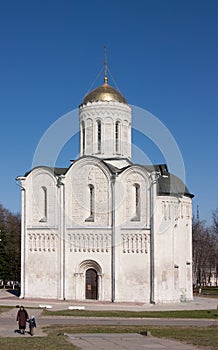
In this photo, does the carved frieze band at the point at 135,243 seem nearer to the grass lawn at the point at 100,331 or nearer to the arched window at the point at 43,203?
the arched window at the point at 43,203

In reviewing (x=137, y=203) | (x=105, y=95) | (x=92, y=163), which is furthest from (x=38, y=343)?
(x=105, y=95)

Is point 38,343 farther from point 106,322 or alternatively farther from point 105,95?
point 105,95

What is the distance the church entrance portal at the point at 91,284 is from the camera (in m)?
43.7

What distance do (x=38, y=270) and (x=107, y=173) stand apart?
8776mm

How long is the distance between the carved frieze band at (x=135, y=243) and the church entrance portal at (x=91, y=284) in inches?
119

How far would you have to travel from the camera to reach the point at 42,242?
4512 cm

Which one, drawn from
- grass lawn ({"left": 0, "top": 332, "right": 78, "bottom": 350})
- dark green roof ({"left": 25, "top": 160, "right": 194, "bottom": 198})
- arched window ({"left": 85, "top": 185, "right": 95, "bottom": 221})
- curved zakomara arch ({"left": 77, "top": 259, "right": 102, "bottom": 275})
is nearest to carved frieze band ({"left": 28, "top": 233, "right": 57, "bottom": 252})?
curved zakomara arch ({"left": 77, "top": 259, "right": 102, "bottom": 275})

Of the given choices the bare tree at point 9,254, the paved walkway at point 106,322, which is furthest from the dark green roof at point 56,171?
the bare tree at point 9,254

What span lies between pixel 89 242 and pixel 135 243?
11.4 feet

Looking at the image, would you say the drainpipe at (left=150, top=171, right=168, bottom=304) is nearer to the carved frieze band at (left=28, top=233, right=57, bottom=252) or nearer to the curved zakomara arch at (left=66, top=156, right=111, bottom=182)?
the curved zakomara arch at (left=66, top=156, right=111, bottom=182)

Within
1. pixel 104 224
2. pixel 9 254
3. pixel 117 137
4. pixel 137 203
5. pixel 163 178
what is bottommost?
pixel 9 254

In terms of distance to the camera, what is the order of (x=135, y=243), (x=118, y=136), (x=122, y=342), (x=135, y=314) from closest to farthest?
(x=122, y=342), (x=135, y=314), (x=135, y=243), (x=118, y=136)

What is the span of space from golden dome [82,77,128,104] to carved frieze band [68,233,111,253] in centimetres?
1055

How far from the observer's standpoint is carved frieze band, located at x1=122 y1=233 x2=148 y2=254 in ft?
140
